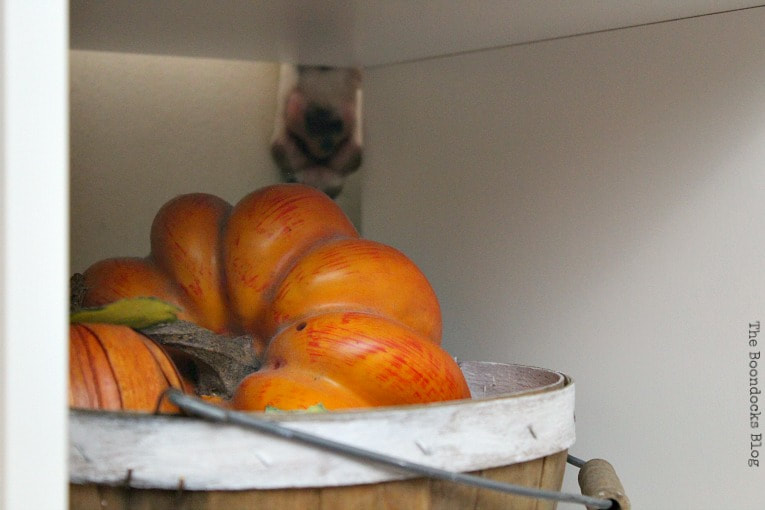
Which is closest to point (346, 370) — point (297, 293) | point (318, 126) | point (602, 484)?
point (297, 293)

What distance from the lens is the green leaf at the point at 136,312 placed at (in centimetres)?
62

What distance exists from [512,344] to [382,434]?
16.8 inches

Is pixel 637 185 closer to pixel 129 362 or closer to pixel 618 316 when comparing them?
pixel 618 316

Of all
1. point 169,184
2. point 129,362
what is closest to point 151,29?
point 169,184

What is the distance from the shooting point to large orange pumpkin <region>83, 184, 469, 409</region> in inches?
22.8

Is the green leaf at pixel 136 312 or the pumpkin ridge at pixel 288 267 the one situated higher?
the pumpkin ridge at pixel 288 267

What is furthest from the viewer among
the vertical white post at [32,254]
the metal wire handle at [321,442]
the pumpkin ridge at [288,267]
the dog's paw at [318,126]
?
the dog's paw at [318,126]

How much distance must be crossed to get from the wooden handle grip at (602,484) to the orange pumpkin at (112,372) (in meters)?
0.29

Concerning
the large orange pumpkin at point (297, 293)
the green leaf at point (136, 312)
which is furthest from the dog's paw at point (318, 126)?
the green leaf at point (136, 312)

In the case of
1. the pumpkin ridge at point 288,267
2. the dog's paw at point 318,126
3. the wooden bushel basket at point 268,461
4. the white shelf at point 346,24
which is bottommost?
the wooden bushel basket at point 268,461

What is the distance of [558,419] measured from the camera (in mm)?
600

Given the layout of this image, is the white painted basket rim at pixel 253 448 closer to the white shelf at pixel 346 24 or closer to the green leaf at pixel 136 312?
the green leaf at pixel 136 312

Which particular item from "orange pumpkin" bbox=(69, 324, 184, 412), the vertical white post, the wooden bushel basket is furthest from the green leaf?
the vertical white post

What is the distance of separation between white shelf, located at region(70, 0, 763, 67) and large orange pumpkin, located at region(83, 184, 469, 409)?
0.19 meters
